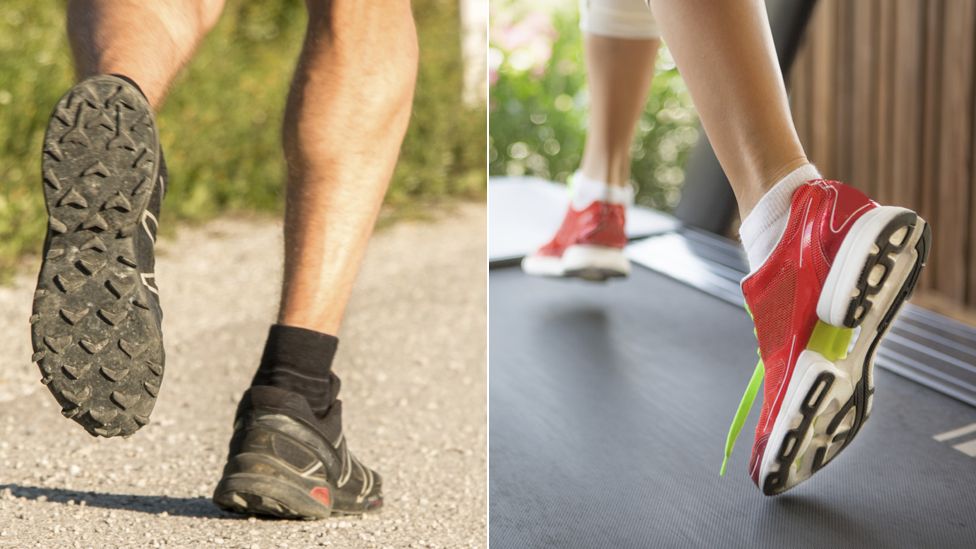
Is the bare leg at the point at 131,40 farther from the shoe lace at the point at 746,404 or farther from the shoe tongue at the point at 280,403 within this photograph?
the shoe lace at the point at 746,404

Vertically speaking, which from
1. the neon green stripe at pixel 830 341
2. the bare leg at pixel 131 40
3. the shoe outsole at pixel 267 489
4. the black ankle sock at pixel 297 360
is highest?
the bare leg at pixel 131 40

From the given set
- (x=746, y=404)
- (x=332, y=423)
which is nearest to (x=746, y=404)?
(x=746, y=404)

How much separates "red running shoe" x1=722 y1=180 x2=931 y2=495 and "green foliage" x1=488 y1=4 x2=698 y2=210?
2600mm

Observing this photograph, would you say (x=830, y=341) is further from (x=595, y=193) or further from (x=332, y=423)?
(x=595, y=193)

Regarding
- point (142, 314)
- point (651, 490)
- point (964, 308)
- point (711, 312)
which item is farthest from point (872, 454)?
point (964, 308)

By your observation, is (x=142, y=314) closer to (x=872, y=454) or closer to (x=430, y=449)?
(x=430, y=449)

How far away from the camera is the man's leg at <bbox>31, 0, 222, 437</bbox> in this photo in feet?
2.96

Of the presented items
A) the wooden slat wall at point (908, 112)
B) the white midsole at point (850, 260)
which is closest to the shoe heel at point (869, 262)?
the white midsole at point (850, 260)

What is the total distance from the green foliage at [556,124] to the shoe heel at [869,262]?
2.67 meters

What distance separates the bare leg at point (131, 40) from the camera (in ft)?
3.27

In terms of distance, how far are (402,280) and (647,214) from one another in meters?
0.81

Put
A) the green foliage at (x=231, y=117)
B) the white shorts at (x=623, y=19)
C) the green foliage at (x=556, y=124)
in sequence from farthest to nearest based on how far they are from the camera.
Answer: the green foliage at (x=556, y=124) < the green foliage at (x=231, y=117) < the white shorts at (x=623, y=19)

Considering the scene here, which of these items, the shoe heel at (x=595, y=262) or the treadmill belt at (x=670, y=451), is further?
the shoe heel at (x=595, y=262)

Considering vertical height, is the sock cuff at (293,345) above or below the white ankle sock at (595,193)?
above
